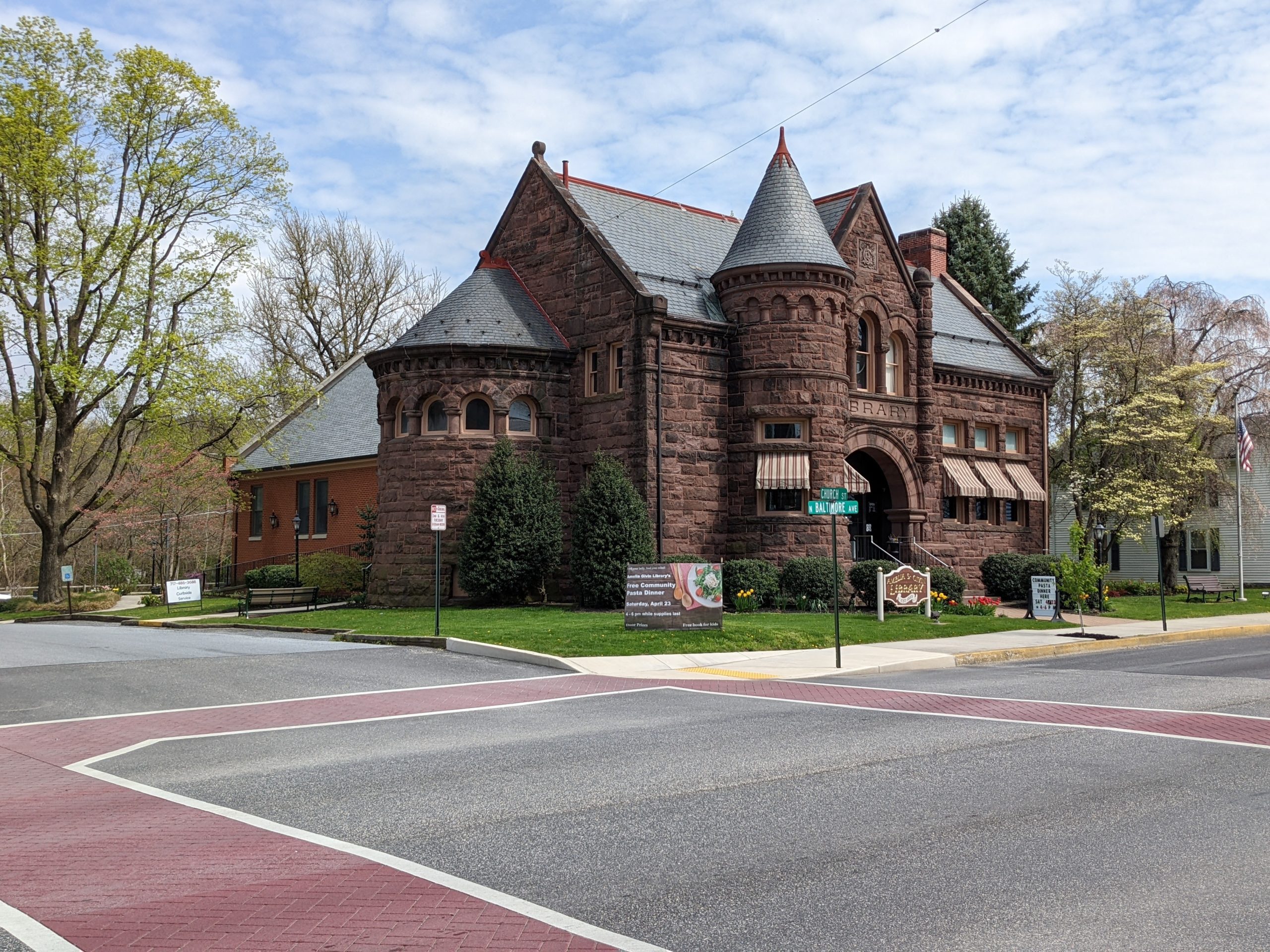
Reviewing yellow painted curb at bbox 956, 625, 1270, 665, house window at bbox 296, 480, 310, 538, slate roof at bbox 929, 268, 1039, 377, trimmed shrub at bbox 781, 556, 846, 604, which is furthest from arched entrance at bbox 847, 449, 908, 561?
house window at bbox 296, 480, 310, 538

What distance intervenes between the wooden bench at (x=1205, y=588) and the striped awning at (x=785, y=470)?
15.4 meters

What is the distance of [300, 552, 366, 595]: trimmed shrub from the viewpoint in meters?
33.1

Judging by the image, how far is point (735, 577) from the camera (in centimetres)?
2644

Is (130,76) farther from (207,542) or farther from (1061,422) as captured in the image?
(1061,422)

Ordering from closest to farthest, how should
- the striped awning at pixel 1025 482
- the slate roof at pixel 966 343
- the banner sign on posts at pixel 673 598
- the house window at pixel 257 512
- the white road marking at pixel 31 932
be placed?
1. the white road marking at pixel 31 932
2. the banner sign on posts at pixel 673 598
3. the slate roof at pixel 966 343
4. the striped awning at pixel 1025 482
5. the house window at pixel 257 512

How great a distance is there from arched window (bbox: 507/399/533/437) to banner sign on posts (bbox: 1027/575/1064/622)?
13.4 m

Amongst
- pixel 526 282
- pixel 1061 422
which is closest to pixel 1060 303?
pixel 1061 422

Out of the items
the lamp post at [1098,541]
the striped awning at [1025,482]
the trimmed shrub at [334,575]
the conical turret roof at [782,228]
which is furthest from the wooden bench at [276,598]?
the lamp post at [1098,541]

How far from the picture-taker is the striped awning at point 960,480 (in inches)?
1291

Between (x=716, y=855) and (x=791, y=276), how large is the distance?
22831 mm

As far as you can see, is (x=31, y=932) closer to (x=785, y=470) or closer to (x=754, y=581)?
(x=754, y=581)

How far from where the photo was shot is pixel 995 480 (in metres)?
34.2

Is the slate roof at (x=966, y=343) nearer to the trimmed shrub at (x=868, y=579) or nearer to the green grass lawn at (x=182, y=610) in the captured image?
the trimmed shrub at (x=868, y=579)

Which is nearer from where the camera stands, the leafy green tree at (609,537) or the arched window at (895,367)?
the leafy green tree at (609,537)
